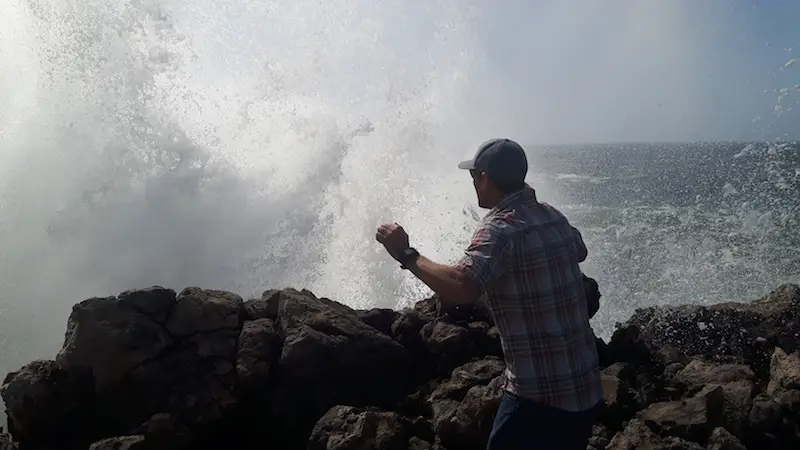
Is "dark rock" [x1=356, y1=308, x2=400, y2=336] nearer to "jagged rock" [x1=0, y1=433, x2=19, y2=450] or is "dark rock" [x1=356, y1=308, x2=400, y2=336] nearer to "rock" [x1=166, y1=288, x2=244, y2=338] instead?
"rock" [x1=166, y1=288, x2=244, y2=338]

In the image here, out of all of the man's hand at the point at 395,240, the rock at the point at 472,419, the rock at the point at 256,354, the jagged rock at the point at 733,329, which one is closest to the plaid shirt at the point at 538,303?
the man's hand at the point at 395,240

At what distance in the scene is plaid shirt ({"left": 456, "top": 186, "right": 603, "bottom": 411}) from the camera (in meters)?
2.55

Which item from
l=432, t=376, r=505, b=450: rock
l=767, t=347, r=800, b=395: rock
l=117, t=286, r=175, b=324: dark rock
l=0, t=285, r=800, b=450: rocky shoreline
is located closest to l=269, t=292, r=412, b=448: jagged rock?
l=0, t=285, r=800, b=450: rocky shoreline

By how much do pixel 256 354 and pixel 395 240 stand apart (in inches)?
117

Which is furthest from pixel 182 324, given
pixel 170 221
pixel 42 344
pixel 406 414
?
pixel 170 221

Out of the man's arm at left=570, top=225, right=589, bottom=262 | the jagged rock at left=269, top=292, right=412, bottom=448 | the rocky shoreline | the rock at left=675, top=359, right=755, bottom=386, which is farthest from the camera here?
the rock at left=675, top=359, right=755, bottom=386

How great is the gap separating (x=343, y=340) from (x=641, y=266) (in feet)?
52.3

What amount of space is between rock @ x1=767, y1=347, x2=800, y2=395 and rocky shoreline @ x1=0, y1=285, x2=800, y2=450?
0.01 metres

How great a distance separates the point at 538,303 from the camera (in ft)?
8.49

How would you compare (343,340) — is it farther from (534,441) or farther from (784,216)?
(784,216)

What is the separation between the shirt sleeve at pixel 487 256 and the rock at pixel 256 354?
3228mm

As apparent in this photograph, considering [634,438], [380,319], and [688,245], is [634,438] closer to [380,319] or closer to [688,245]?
[380,319]

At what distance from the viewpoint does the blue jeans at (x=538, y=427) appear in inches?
103

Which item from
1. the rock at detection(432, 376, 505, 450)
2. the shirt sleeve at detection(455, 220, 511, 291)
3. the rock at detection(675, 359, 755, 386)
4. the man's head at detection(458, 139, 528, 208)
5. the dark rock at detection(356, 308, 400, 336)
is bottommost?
the rock at detection(675, 359, 755, 386)
